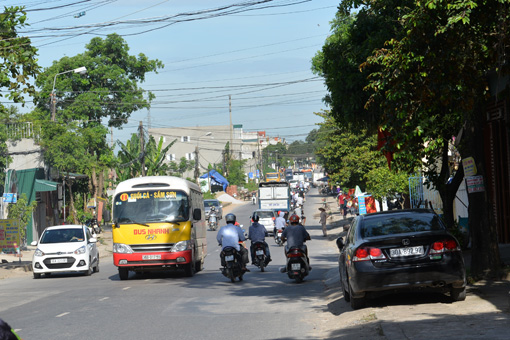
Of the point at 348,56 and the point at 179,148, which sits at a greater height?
the point at 179,148

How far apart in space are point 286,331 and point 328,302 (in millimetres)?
3674

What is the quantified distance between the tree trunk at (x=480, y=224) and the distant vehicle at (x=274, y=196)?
45.9 metres

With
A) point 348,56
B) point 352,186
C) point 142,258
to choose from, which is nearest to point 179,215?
point 142,258

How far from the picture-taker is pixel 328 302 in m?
14.1

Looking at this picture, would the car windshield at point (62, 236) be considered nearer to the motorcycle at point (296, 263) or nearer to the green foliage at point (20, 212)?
the motorcycle at point (296, 263)

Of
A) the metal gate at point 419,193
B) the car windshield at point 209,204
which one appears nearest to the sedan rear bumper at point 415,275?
the metal gate at point 419,193

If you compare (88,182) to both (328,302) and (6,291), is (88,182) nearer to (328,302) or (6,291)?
(6,291)

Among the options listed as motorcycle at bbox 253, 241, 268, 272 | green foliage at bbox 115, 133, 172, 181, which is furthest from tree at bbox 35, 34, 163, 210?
motorcycle at bbox 253, 241, 268, 272

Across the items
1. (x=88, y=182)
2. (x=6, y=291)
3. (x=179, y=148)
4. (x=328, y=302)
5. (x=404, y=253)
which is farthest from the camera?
(x=179, y=148)

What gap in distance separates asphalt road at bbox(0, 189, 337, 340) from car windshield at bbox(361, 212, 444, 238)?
5.57 ft

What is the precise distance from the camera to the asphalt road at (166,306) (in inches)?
425

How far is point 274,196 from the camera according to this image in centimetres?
5931

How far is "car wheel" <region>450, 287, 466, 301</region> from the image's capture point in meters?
11.2

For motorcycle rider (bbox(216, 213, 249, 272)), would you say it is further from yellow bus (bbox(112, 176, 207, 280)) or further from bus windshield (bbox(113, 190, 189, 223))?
bus windshield (bbox(113, 190, 189, 223))
